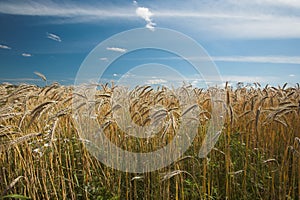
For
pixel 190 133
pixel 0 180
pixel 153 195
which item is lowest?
pixel 153 195

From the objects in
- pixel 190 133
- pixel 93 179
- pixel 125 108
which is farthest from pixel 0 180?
pixel 190 133

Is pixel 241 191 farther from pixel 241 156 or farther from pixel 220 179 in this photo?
pixel 241 156

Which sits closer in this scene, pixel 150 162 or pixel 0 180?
pixel 0 180

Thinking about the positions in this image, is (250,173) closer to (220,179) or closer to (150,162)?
(220,179)

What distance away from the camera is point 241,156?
11.3 feet

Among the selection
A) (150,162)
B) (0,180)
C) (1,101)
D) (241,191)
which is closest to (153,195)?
(150,162)

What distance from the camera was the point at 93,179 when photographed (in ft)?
9.12

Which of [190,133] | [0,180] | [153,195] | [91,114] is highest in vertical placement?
[91,114]

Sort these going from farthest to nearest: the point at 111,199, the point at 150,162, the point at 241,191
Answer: the point at 150,162 < the point at 241,191 < the point at 111,199

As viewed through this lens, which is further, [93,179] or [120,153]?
[120,153]

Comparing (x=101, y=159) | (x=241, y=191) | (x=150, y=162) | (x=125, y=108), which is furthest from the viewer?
(x=125, y=108)

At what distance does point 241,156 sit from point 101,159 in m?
1.90

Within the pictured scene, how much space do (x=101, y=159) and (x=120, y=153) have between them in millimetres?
232

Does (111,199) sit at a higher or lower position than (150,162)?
lower
